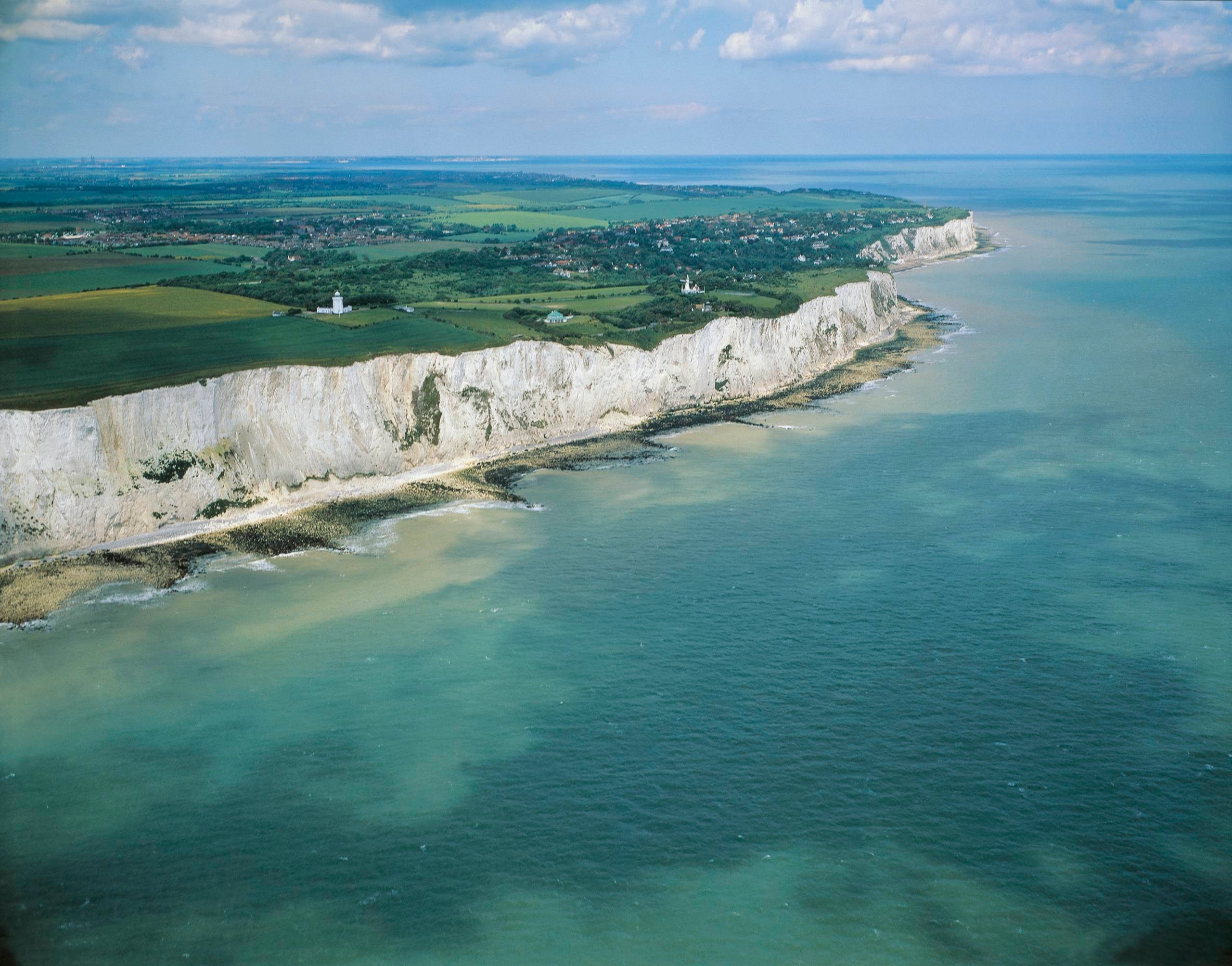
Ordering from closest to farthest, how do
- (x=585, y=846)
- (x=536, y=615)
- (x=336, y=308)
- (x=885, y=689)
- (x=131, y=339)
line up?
(x=585, y=846), (x=885, y=689), (x=536, y=615), (x=131, y=339), (x=336, y=308)

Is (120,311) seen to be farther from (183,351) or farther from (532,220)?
(532,220)

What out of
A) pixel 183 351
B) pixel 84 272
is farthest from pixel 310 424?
pixel 84 272

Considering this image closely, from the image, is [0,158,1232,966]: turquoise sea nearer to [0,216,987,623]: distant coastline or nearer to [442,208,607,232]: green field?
[0,216,987,623]: distant coastline

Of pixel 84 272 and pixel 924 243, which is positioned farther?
pixel 924 243


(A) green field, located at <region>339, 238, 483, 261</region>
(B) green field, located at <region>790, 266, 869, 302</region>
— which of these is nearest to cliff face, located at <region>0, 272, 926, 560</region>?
(B) green field, located at <region>790, 266, 869, 302</region>

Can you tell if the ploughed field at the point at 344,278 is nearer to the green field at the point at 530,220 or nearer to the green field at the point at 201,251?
the green field at the point at 201,251

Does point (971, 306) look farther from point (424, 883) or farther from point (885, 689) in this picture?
point (424, 883)

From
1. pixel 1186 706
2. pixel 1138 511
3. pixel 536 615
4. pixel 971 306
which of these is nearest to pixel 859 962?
pixel 1186 706
